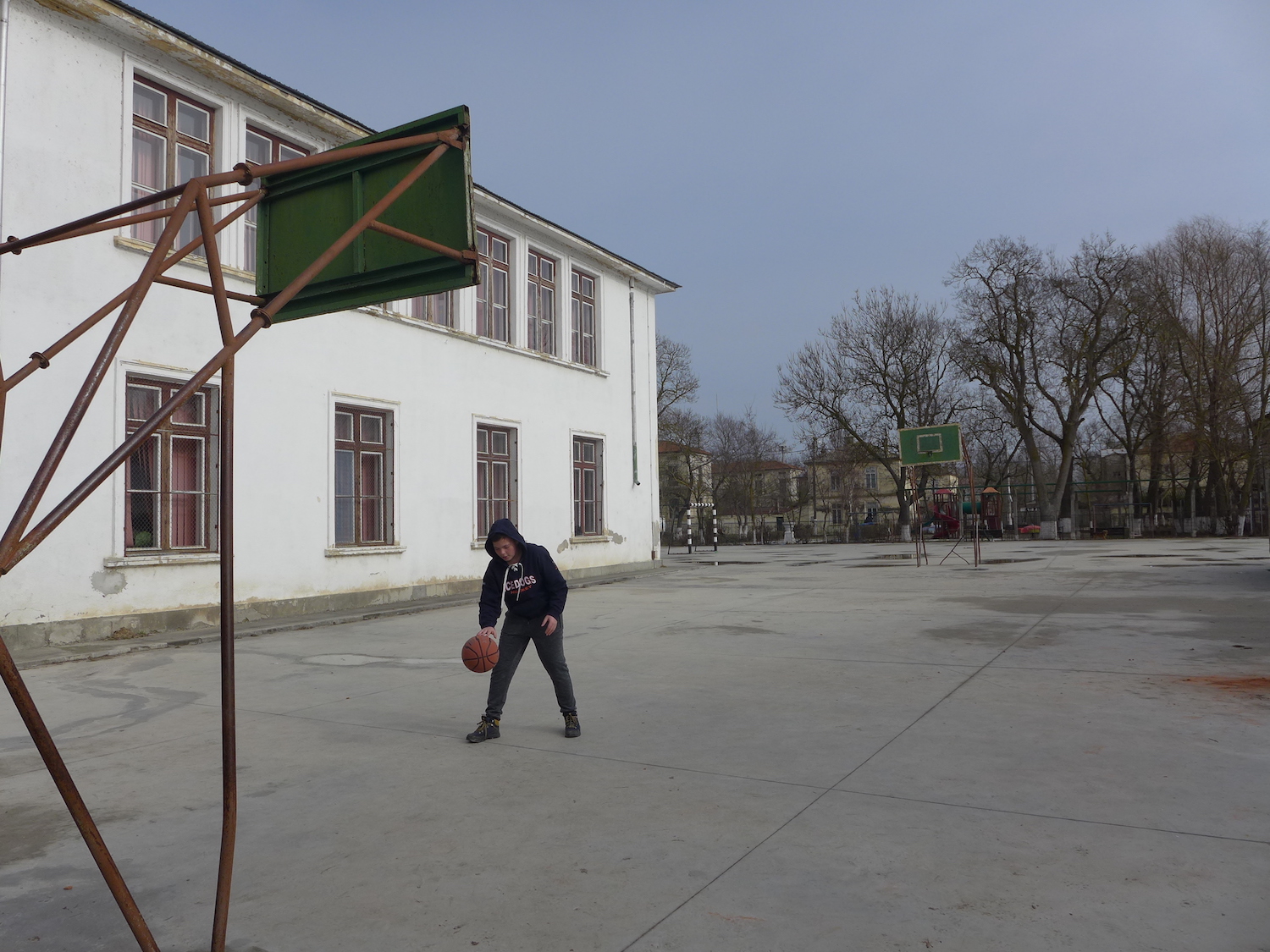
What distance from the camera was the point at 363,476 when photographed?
1596 centimetres

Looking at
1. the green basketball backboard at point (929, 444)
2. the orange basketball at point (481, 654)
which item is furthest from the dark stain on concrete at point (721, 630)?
the green basketball backboard at point (929, 444)

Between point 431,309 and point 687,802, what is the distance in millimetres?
14280

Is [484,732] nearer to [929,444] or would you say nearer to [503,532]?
[503,532]

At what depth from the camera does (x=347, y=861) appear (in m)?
3.97

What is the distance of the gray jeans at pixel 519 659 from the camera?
20.6 feet

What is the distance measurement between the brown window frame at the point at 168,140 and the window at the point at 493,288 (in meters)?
6.08

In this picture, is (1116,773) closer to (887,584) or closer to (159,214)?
(159,214)

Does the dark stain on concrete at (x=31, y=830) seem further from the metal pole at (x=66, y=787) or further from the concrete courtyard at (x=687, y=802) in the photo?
the metal pole at (x=66, y=787)

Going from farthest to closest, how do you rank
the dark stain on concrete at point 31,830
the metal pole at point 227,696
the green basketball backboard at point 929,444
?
1. the green basketball backboard at point 929,444
2. the dark stain on concrete at point 31,830
3. the metal pole at point 227,696

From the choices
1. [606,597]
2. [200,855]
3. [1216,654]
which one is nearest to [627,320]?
[606,597]

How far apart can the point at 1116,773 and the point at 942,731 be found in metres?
1.21

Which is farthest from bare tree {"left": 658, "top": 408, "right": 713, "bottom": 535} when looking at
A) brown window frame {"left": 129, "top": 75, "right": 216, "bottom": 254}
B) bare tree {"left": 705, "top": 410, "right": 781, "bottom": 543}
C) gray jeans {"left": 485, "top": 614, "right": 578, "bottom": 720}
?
gray jeans {"left": 485, "top": 614, "right": 578, "bottom": 720}

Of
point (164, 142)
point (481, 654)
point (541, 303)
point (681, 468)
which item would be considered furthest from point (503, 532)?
point (681, 468)

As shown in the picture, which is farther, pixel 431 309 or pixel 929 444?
pixel 929 444
